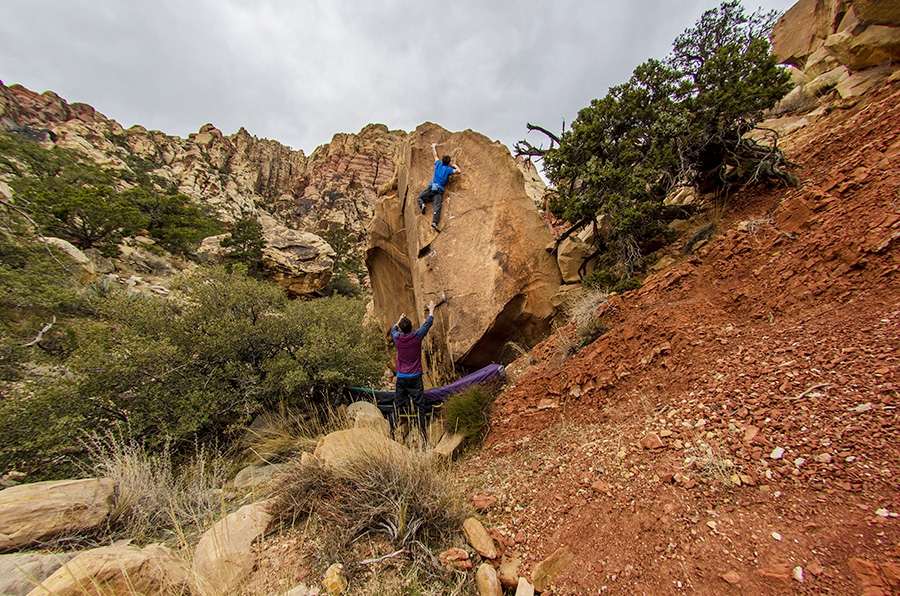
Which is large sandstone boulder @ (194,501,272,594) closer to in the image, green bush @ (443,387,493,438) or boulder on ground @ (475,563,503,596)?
boulder on ground @ (475,563,503,596)

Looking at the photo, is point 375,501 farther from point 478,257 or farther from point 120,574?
point 478,257

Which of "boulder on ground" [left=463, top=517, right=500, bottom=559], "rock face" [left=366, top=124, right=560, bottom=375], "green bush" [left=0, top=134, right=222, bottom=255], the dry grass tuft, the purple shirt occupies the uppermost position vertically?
"green bush" [left=0, top=134, right=222, bottom=255]

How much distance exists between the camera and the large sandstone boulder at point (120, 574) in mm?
1818

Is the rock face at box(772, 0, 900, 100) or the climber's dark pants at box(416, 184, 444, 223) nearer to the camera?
the rock face at box(772, 0, 900, 100)

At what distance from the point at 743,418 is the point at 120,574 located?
426cm

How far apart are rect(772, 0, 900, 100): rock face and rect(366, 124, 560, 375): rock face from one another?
586cm

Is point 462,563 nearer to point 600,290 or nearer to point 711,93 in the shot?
point 600,290

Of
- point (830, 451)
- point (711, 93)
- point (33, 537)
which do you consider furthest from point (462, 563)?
point (711, 93)

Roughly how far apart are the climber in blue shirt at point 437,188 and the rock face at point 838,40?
7.15m

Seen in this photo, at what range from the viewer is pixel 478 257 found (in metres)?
6.61

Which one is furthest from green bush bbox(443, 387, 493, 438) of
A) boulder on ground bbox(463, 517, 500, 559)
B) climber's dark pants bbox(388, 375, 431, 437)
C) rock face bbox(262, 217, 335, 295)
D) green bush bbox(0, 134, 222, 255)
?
green bush bbox(0, 134, 222, 255)

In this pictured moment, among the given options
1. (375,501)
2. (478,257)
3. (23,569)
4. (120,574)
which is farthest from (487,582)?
(478,257)

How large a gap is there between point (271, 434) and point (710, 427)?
5551mm

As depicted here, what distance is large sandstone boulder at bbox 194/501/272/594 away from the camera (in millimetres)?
2035
